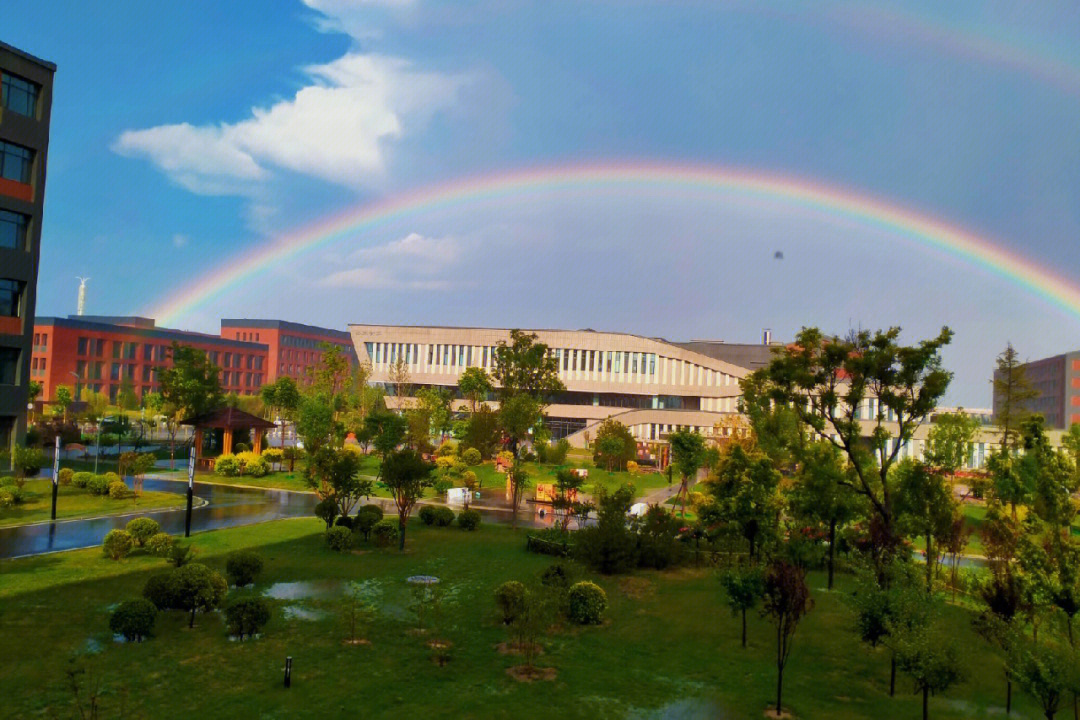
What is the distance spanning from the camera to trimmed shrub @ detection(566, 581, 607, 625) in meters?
19.9

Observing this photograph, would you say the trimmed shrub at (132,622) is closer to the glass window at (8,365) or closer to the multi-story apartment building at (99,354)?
the glass window at (8,365)

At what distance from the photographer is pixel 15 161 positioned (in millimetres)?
47562

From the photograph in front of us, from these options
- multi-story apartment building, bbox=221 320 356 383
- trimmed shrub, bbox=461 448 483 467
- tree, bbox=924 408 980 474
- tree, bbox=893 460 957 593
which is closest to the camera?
tree, bbox=893 460 957 593

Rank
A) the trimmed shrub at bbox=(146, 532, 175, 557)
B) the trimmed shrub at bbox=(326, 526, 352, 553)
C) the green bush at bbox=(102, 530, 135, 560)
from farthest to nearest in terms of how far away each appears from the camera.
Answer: the trimmed shrub at bbox=(326, 526, 352, 553) → the trimmed shrub at bbox=(146, 532, 175, 557) → the green bush at bbox=(102, 530, 135, 560)

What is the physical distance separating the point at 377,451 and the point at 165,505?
18784mm

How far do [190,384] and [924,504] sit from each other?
5417 centimetres

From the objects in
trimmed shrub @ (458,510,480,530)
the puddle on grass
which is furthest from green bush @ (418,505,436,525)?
the puddle on grass

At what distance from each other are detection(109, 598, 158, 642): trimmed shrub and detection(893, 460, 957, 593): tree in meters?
21.4

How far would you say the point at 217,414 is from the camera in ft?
192

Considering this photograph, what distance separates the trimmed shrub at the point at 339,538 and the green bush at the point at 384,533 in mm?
1698

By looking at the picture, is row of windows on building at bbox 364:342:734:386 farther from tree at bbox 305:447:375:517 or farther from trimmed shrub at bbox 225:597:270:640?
trimmed shrub at bbox 225:597:270:640

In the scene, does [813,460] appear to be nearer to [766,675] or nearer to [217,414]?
[766,675]

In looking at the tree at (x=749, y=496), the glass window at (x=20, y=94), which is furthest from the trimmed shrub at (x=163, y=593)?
the glass window at (x=20, y=94)

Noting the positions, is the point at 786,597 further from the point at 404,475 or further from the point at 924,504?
the point at 404,475
